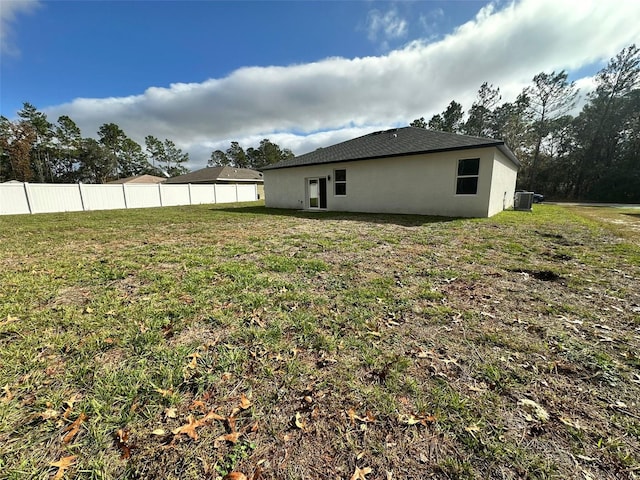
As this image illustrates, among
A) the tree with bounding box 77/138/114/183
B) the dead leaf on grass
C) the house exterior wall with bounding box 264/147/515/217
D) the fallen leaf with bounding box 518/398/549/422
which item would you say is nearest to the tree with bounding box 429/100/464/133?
the house exterior wall with bounding box 264/147/515/217

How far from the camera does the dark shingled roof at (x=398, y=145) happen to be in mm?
9625

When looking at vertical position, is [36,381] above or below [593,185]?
below

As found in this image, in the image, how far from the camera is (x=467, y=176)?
983 centimetres

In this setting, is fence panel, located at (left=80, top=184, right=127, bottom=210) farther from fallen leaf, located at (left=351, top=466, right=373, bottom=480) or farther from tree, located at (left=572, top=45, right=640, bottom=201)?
tree, located at (left=572, top=45, right=640, bottom=201)

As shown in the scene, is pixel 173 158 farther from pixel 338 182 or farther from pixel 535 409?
pixel 535 409

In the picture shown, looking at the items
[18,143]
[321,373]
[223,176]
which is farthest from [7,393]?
[18,143]

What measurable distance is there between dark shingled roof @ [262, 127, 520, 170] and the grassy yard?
22.6 ft

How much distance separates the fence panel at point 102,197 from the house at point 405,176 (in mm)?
11471

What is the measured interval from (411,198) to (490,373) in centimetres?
1015

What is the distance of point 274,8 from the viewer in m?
10.0

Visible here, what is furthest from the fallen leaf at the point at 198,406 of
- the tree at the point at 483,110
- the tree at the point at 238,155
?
the tree at the point at 238,155

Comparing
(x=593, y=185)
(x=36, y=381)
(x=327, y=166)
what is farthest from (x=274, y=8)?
(x=593, y=185)

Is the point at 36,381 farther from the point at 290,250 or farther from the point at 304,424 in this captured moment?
the point at 290,250

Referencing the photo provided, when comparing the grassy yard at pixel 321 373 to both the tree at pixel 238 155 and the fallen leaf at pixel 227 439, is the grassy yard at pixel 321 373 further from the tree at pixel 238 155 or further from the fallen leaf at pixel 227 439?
the tree at pixel 238 155
